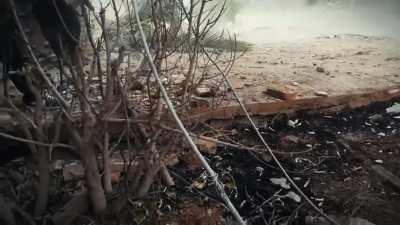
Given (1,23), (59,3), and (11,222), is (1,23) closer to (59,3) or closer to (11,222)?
(59,3)

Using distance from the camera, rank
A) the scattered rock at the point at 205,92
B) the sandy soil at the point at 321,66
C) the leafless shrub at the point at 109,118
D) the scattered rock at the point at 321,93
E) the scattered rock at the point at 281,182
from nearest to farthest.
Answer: the leafless shrub at the point at 109,118, the scattered rock at the point at 281,182, the scattered rock at the point at 205,92, the scattered rock at the point at 321,93, the sandy soil at the point at 321,66

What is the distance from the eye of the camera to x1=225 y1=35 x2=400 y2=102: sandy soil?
4383mm

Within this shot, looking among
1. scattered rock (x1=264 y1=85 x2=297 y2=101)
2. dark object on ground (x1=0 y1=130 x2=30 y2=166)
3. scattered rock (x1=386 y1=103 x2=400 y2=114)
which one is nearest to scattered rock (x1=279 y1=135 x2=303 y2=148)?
scattered rock (x1=264 y1=85 x2=297 y2=101)

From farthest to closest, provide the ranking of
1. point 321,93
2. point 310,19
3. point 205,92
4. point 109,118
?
point 310,19 → point 321,93 → point 205,92 → point 109,118

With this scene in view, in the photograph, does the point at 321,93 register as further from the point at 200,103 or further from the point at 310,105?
the point at 200,103

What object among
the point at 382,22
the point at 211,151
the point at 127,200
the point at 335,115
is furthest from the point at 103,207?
the point at 382,22

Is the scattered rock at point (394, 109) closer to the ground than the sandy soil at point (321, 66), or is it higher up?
closer to the ground

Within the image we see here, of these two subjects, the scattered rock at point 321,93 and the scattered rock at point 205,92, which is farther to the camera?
the scattered rock at point 321,93

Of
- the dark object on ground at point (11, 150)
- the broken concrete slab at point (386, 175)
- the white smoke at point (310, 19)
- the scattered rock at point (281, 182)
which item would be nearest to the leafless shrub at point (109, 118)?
the dark object on ground at point (11, 150)

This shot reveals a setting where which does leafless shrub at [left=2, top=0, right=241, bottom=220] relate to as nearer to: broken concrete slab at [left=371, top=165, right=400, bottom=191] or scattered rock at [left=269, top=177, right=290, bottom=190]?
scattered rock at [left=269, top=177, right=290, bottom=190]

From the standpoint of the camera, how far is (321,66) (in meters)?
5.48

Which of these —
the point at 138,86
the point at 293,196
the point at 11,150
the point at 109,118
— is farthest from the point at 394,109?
the point at 11,150

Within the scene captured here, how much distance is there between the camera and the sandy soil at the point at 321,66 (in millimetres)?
4383

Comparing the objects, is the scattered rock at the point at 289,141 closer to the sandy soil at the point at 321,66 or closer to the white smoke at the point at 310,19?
the sandy soil at the point at 321,66
